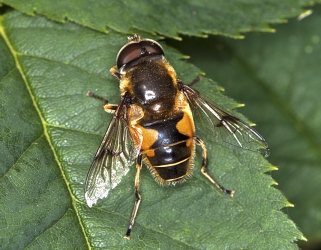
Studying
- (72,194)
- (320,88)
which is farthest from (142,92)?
(320,88)

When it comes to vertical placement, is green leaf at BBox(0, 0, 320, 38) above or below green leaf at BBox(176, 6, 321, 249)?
above

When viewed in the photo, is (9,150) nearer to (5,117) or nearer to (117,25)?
(5,117)

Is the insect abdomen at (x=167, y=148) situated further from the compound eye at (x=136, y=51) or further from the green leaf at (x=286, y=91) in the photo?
the green leaf at (x=286, y=91)

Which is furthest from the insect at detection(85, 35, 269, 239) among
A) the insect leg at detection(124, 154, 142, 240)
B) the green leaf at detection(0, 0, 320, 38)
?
the green leaf at detection(0, 0, 320, 38)

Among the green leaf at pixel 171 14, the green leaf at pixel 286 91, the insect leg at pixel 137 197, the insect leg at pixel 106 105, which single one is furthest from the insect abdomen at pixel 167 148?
the green leaf at pixel 286 91

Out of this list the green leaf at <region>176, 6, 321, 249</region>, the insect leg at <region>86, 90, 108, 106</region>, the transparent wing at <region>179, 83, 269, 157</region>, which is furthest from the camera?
the green leaf at <region>176, 6, 321, 249</region>

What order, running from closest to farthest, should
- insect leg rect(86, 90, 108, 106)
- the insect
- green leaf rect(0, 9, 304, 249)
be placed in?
green leaf rect(0, 9, 304, 249) → the insect → insect leg rect(86, 90, 108, 106)

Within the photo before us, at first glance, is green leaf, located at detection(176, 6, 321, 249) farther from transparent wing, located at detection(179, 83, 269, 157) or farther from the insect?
the insect
